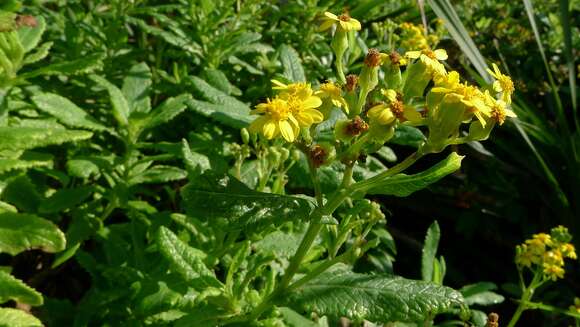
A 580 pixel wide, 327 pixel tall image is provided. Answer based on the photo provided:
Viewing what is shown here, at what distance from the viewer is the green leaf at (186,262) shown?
1498 mm

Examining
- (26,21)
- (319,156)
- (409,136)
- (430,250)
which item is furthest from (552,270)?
(26,21)

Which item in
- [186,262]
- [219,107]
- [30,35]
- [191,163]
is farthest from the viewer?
[30,35]

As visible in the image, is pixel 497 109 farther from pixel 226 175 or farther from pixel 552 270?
pixel 552 270

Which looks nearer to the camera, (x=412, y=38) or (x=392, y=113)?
(x=392, y=113)

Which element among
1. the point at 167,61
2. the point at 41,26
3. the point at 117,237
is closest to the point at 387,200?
the point at 167,61

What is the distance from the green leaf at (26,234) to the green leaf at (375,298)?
0.58m

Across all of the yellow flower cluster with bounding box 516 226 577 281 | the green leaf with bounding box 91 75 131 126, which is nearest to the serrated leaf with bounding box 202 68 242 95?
the green leaf with bounding box 91 75 131 126

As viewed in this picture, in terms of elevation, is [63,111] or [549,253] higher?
[63,111]

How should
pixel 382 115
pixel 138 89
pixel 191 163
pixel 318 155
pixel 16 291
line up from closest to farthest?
pixel 382 115 < pixel 318 155 < pixel 16 291 < pixel 191 163 < pixel 138 89

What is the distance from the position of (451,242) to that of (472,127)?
2050 mm

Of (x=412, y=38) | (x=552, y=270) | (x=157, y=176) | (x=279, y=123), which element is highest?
(x=279, y=123)

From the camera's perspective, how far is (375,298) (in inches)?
51.6

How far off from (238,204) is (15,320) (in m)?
0.65

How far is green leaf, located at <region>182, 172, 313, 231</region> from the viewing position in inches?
47.4
